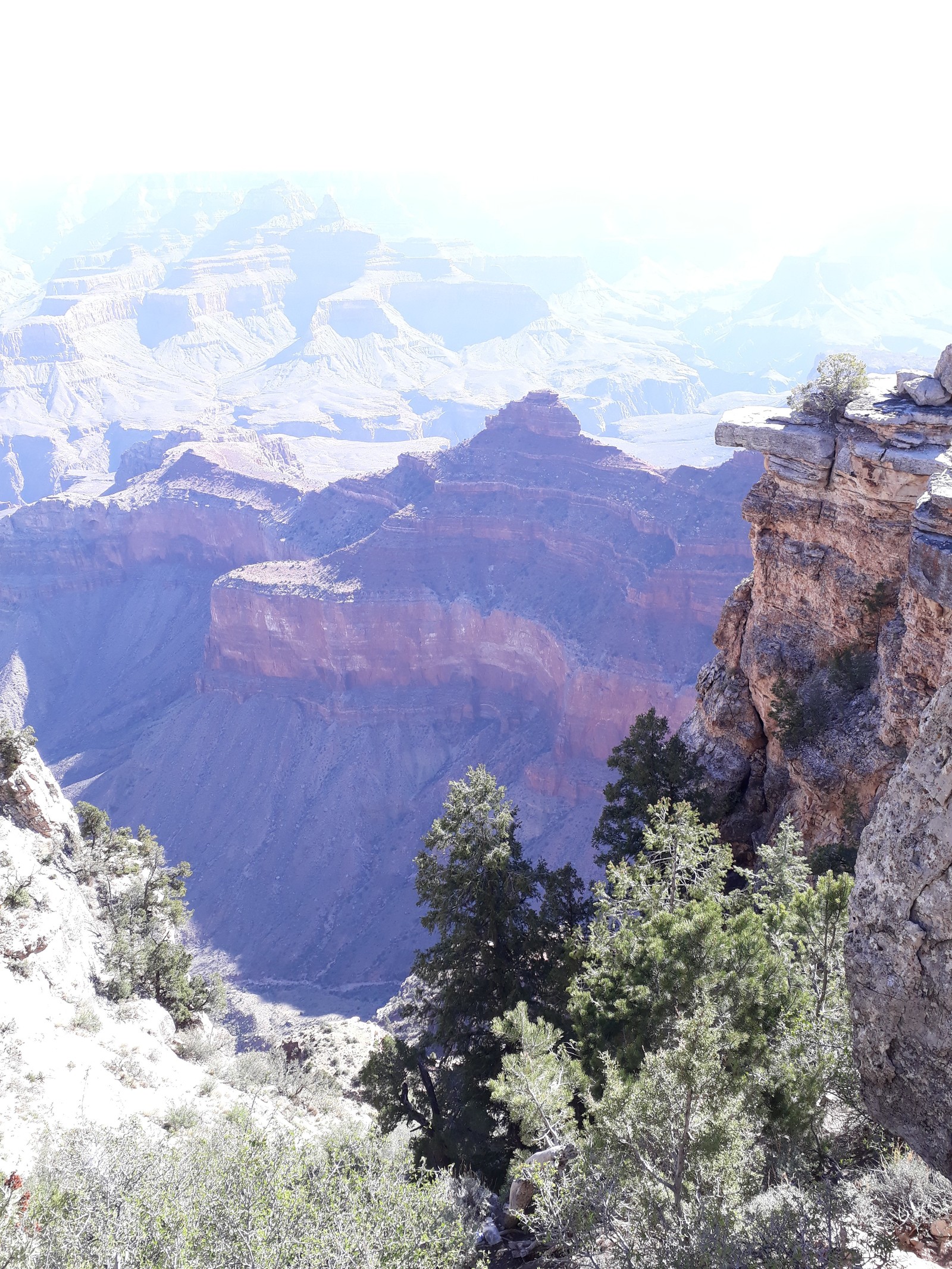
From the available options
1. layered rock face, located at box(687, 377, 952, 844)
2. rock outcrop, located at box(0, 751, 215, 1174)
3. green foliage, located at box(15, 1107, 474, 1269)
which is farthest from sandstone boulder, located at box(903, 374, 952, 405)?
rock outcrop, located at box(0, 751, 215, 1174)

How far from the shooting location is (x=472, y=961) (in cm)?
2212

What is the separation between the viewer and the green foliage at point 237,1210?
1043 cm

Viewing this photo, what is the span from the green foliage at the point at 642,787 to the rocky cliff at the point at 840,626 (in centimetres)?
193

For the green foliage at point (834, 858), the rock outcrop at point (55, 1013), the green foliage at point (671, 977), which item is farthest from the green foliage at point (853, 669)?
the rock outcrop at point (55, 1013)

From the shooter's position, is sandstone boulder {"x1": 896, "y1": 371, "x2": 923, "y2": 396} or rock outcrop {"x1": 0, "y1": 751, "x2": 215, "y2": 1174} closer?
rock outcrop {"x1": 0, "y1": 751, "x2": 215, "y2": 1174}

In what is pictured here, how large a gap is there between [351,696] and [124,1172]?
208ft

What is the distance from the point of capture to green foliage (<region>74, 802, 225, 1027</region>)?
97.7 feet

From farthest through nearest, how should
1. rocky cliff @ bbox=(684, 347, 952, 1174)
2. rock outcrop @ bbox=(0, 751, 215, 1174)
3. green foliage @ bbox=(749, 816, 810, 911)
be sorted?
rocky cliff @ bbox=(684, 347, 952, 1174), green foliage @ bbox=(749, 816, 810, 911), rock outcrop @ bbox=(0, 751, 215, 1174)

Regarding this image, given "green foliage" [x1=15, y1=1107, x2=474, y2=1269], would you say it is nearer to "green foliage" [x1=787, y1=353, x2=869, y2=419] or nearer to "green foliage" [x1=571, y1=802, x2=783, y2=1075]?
"green foliage" [x1=571, y1=802, x2=783, y2=1075]

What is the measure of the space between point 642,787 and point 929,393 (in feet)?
43.7

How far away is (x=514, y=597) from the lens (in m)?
72.2

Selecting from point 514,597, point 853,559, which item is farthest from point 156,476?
point 853,559

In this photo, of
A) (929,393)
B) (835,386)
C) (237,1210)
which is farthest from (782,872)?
(835,386)

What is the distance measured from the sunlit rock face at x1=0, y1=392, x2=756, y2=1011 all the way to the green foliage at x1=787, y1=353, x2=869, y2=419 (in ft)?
114
